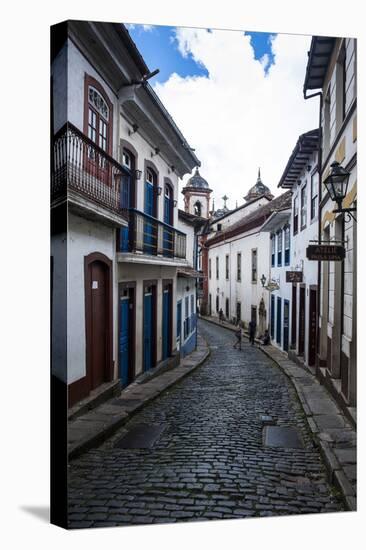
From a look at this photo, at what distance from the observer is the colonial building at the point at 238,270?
5.16 meters

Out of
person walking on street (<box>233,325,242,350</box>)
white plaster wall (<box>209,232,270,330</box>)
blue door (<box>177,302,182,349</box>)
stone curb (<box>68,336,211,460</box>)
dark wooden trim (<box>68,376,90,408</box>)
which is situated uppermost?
white plaster wall (<box>209,232,270,330</box>)

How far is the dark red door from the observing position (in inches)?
150

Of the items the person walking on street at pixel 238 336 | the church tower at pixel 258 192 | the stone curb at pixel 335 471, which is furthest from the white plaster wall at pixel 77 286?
the person walking on street at pixel 238 336

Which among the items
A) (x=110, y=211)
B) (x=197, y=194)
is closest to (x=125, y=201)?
(x=110, y=211)

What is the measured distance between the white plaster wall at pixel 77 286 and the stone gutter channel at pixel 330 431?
209cm

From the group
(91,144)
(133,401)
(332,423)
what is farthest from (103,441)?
(91,144)

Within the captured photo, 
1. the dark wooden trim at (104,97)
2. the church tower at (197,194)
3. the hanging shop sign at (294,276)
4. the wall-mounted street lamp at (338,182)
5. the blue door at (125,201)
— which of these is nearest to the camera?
the dark wooden trim at (104,97)

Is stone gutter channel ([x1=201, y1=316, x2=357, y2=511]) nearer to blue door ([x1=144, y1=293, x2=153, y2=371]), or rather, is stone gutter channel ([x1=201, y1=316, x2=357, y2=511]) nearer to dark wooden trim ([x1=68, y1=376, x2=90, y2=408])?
blue door ([x1=144, y1=293, x2=153, y2=371])

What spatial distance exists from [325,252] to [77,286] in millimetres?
2248

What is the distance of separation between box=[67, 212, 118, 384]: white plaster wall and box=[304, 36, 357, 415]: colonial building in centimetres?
222

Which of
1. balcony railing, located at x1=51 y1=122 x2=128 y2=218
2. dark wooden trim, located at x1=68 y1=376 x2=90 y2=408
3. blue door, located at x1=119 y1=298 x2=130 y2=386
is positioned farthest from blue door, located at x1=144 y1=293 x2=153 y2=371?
balcony railing, located at x1=51 y1=122 x2=128 y2=218

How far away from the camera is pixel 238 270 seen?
528 centimetres

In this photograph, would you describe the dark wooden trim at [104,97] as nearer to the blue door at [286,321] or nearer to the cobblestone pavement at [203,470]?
the cobblestone pavement at [203,470]

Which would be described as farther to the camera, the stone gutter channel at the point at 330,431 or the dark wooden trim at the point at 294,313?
the dark wooden trim at the point at 294,313
